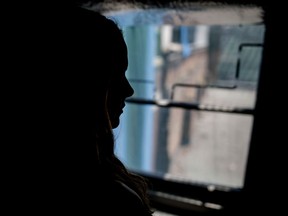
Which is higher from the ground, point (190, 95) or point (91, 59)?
point (91, 59)

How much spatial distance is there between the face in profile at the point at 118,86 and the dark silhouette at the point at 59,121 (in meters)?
0.07

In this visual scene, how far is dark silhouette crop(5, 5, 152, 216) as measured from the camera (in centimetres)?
60

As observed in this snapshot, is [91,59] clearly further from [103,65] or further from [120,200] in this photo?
[120,200]

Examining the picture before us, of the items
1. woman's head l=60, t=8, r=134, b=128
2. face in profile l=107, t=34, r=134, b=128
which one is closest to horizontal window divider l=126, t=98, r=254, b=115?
face in profile l=107, t=34, r=134, b=128

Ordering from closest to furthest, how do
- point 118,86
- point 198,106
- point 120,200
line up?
1. point 120,200
2. point 118,86
3. point 198,106

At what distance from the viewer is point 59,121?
2.04ft

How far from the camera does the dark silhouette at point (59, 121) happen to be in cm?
60

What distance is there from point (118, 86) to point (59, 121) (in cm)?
22

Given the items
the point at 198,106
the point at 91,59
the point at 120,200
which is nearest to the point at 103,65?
the point at 91,59

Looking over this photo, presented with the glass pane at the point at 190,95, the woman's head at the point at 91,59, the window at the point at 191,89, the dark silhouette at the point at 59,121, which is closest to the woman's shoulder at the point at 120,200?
the dark silhouette at the point at 59,121

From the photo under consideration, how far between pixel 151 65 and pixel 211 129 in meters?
2.16

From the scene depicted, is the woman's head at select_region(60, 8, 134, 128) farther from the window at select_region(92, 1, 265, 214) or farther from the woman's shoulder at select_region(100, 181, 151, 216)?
the window at select_region(92, 1, 265, 214)

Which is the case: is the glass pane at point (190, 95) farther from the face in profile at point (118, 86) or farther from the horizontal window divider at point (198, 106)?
the face in profile at point (118, 86)

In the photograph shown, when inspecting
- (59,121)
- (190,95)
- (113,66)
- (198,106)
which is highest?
(113,66)
